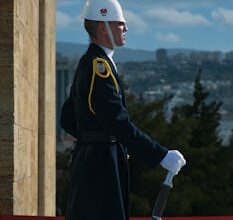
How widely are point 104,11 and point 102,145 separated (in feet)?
1.77

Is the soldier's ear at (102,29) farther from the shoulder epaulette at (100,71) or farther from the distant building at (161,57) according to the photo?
the distant building at (161,57)

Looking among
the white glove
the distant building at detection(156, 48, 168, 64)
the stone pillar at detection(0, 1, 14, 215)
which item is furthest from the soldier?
the distant building at detection(156, 48, 168, 64)

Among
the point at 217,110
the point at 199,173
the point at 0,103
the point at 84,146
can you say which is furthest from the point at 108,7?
the point at 217,110

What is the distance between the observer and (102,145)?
3.27m

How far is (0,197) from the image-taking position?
14.2 ft

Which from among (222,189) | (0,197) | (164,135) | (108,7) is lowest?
(222,189)

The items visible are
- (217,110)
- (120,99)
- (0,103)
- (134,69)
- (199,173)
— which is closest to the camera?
(120,99)

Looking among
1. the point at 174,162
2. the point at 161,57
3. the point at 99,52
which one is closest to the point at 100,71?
the point at 99,52

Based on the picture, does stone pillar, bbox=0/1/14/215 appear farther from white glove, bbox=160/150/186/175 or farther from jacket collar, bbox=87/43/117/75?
white glove, bbox=160/150/186/175

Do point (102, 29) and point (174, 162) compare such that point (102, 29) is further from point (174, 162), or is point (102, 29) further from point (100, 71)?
point (174, 162)

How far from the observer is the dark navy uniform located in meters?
3.18

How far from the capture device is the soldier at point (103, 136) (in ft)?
10.4

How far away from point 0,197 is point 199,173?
70.0 feet

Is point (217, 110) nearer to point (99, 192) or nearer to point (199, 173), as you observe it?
point (199, 173)
